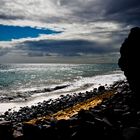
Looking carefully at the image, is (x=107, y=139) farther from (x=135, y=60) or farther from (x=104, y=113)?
(x=135, y=60)

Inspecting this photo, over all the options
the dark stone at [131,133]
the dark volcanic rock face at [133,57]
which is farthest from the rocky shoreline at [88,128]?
the dark volcanic rock face at [133,57]


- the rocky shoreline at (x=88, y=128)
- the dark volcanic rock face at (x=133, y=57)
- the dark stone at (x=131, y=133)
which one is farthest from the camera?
the dark volcanic rock face at (x=133, y=57)

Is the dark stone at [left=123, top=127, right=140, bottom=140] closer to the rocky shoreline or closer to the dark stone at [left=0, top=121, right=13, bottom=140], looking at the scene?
the rocky shoreline

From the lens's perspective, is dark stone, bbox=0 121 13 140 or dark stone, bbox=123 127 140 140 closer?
dark stone, bbox=123 127 140 140

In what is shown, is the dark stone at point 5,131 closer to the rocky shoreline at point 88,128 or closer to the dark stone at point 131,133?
the rocky shoreline at point 88,128

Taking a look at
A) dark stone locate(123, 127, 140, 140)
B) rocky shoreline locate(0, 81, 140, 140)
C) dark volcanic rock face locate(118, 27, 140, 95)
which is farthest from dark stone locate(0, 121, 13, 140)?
dark volcanic rock face locate(118, 27, 140, 95)

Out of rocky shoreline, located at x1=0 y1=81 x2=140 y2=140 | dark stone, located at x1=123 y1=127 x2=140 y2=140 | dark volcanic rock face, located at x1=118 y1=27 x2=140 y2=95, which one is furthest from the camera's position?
dark volcanic rock face, located at x1=118 y1=27 x2=140 y2=95

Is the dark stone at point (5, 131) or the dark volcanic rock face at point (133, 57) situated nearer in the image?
the dark stone at point (5, 131)

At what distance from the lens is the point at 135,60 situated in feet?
70.9

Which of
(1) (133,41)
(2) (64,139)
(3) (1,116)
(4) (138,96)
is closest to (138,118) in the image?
(2) (64,139)

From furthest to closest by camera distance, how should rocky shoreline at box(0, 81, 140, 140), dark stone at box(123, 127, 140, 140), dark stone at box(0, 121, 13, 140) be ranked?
1. dark stone at box(0, 121, 13, 140)
2. rocky shoreline at box(0, 81, 140, 140)
3. dark stone at box(123, 127, 140, 140)

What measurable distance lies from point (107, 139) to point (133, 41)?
9.05 m

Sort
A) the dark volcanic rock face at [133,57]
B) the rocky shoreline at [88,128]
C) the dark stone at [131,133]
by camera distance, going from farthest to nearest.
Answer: the dark volcanic rock face at [133,57]
the rocky shoreline at [88,128]
the dark stone at [131,133]

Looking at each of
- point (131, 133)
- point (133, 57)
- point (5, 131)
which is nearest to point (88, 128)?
point (131, 133)
